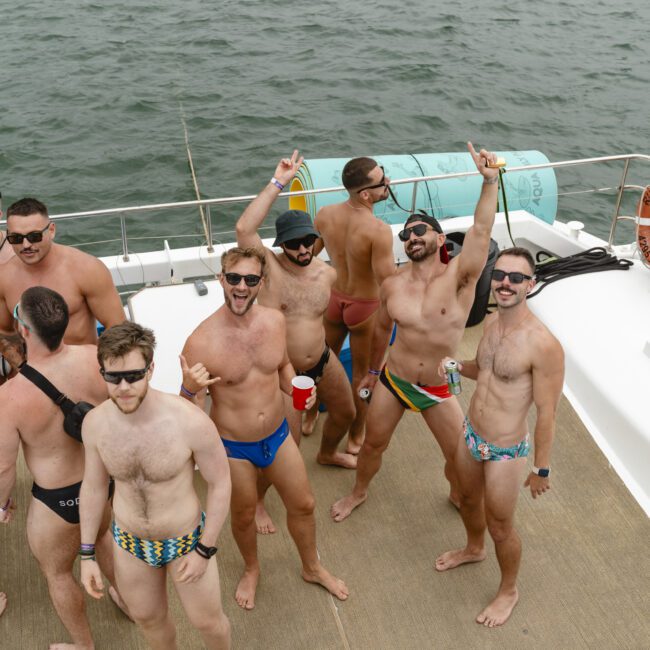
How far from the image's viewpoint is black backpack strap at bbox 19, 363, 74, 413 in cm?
335

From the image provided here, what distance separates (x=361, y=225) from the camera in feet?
16.1

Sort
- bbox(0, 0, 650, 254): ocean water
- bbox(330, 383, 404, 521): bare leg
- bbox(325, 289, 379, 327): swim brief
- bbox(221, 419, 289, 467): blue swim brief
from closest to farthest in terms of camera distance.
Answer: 1. bbox(221, 419, 289, 467): blue swim brief
2. bbox(330, 383, 404, 521): bare leg
3. bbox(325, 289, 379, 327): swim brief
4. bbox(0, 0, 650, 254): ocean water

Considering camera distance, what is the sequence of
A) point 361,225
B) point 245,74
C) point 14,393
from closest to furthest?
point 14,393 < point 361,225 < point 245,74

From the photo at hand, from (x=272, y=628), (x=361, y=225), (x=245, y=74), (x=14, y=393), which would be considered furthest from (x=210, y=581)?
(x=245, y=74)

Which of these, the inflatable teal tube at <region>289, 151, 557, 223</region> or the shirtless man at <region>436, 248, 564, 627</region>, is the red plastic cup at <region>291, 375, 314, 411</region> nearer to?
the shirtless man at <region>436, 248, 564, 627</region>

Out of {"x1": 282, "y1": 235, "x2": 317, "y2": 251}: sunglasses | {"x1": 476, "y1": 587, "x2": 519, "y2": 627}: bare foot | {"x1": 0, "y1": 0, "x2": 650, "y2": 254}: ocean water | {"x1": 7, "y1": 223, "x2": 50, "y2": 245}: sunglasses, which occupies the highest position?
{"x1": 7, "y1": 223, "x2": 50, "y2": 245}: sunglasses

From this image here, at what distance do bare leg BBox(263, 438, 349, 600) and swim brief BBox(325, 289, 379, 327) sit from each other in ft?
4.28

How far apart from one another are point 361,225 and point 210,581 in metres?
2.45

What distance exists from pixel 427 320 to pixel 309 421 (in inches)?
63.4

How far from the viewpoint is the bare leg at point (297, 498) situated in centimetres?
Result: 409

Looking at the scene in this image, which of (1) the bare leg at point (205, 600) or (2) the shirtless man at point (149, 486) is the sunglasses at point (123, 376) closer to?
(2) the shirtless man at point (149, 486)

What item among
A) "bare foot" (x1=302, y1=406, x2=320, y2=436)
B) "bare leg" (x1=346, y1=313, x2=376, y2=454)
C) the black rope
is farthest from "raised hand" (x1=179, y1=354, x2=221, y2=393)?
the black rope

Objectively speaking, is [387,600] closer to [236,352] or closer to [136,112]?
[236,352]

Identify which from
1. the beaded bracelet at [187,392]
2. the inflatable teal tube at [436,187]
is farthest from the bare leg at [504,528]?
the inflatable teal tube at [436,187]
